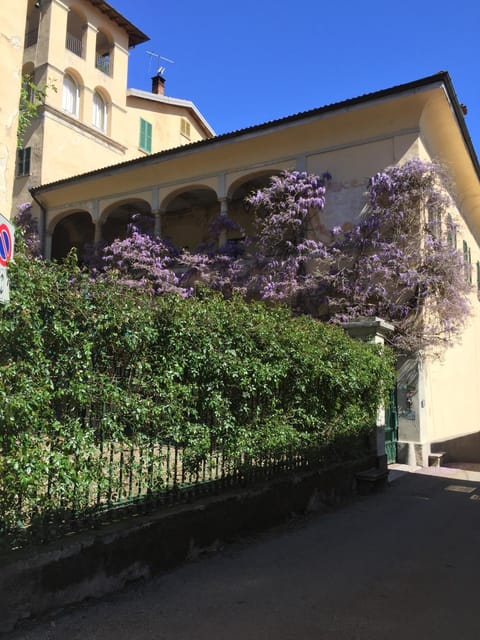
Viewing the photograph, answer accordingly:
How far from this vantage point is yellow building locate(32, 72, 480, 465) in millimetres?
12766

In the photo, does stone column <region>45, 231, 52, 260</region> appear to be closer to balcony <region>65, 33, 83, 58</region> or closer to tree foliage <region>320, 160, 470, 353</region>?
balcony <region>65, 33, 83, 58</region>

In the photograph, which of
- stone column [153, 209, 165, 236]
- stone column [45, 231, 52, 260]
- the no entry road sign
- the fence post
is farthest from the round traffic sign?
stone column [45, 231, 52, 260]

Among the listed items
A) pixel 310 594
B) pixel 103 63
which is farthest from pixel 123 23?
pixel 310 594

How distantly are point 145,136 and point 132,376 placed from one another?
71.6ft

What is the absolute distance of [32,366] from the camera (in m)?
3.79

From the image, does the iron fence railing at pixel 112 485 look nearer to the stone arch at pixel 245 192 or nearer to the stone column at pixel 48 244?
the stone arch at pixel 245 192

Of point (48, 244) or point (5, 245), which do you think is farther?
point (48, 244)

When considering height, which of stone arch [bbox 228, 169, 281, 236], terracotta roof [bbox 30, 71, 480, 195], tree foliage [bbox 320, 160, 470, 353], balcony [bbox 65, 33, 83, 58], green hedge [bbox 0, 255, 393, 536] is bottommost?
green hedge [bbox 0, 255, 393, 536]

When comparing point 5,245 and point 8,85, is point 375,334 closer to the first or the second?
point 8,85

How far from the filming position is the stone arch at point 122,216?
1797 cm

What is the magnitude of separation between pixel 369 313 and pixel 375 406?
363 centimetres

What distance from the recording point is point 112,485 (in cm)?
440

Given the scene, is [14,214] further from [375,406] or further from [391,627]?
[391,627]

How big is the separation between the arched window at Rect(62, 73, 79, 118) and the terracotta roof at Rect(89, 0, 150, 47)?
3.33 meters
